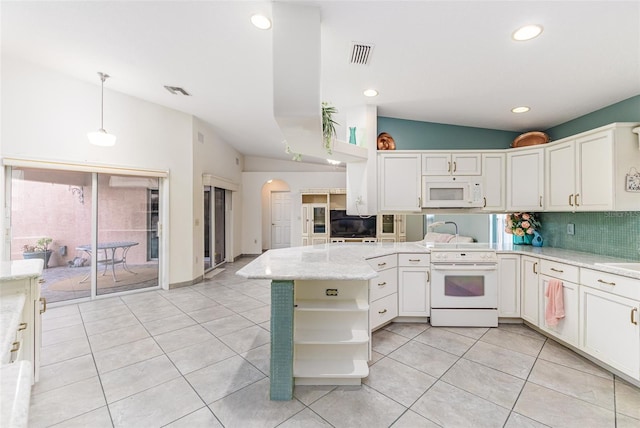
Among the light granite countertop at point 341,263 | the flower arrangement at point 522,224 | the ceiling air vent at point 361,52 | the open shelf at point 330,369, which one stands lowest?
the open shelf at point 330,369

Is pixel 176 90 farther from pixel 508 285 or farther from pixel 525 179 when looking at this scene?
pixel 508 285

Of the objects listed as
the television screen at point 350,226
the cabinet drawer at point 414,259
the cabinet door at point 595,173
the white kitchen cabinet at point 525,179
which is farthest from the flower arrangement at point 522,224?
the television screen at point 350,226

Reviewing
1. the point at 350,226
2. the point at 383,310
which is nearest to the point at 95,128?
the point at 383,310

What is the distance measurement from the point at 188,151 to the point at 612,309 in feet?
18.2

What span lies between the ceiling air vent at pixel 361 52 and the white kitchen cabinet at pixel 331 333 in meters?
1.92

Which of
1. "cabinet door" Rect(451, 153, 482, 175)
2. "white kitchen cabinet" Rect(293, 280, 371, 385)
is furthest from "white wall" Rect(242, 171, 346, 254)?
"white kitchen cabinet" Rect(293, 280, 371, 385)

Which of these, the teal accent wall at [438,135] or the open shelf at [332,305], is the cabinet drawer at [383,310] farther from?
the teal accent wall at [438,135]

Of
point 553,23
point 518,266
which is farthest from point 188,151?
point 518,266

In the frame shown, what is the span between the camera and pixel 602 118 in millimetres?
2865

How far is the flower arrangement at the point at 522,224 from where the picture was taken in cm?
343

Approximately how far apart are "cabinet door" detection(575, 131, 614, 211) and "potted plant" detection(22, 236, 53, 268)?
6429 mm

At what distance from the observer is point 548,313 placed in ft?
8.66

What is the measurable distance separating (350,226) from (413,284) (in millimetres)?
3396

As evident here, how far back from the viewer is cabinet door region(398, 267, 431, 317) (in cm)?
310
